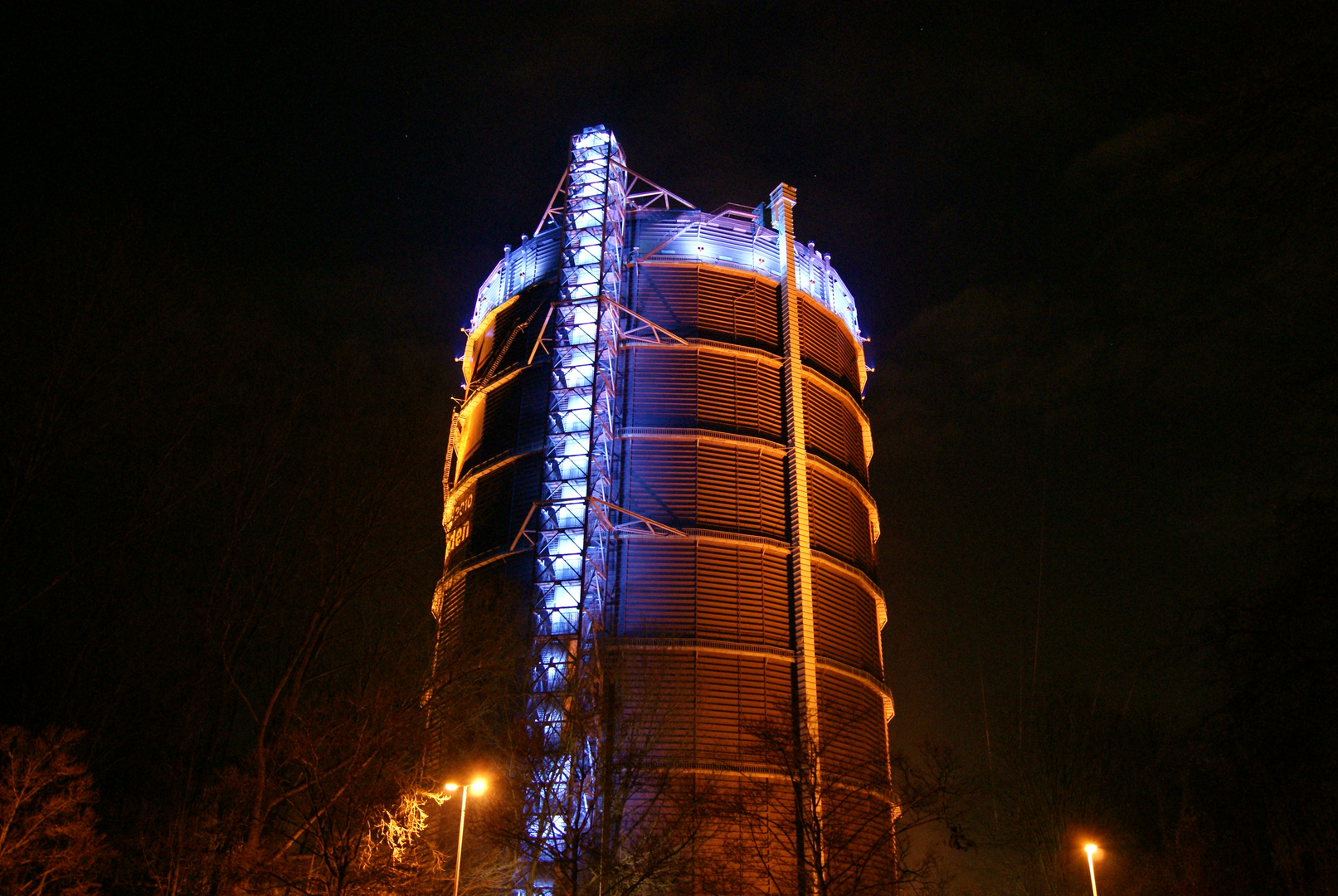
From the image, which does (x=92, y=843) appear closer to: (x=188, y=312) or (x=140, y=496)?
(x=140, y=496)

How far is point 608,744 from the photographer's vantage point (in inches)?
792

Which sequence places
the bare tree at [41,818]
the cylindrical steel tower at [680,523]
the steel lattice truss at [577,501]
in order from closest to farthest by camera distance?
the bare tree at [41,818] → the steel lattice truss at [577,501] → the cylindrical steel tower at [680,523]

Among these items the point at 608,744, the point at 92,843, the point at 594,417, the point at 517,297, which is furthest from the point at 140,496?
the point at 517,297

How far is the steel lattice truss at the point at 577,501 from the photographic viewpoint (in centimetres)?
2017

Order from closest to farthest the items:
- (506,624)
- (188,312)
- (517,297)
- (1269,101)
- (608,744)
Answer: (1269,101) → (188,312) → (608,744) → (506,624) → (517,297)

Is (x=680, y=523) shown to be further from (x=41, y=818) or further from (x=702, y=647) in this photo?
(x=41, y=818)

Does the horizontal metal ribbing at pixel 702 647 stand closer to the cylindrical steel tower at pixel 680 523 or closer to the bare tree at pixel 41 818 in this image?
the cylindrical steel tower at pixel 680 523

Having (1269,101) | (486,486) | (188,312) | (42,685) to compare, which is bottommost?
(1269,101)

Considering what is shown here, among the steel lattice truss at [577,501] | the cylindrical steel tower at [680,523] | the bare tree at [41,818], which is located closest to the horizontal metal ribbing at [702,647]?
the cylindrical steel tower at [680,523]

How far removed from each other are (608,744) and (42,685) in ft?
46.9

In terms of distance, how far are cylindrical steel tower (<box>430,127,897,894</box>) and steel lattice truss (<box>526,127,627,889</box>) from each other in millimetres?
71

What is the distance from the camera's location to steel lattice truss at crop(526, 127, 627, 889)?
20.2m

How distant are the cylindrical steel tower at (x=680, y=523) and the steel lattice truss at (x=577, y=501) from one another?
0.23 ft

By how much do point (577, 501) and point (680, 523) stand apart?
276 centimetres
